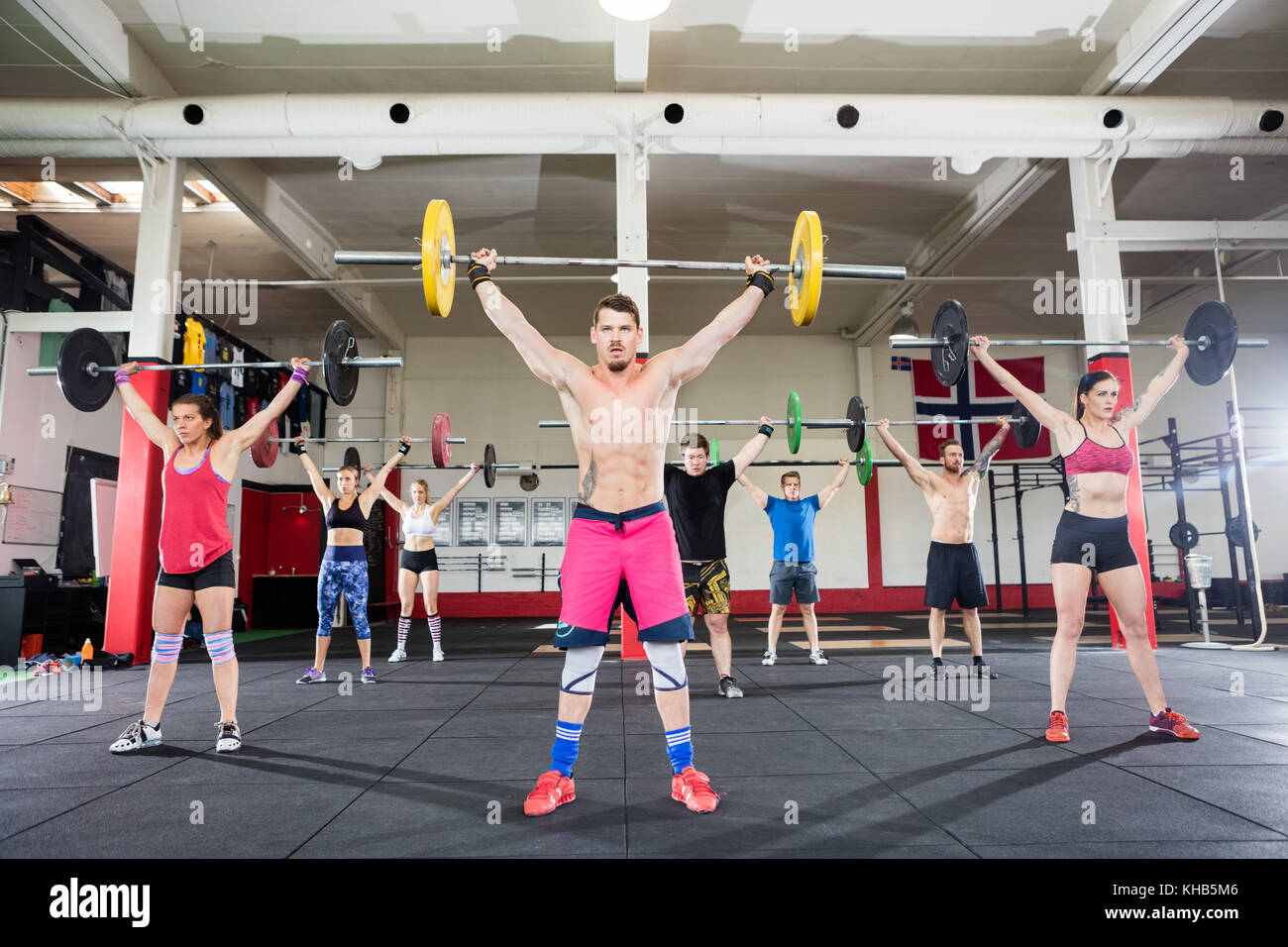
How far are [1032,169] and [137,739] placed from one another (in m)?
7.13

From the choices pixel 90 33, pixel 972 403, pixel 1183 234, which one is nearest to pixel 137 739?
pixel 90 33

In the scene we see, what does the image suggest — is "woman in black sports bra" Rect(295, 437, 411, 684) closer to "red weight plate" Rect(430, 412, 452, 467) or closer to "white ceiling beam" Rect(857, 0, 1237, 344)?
"red weight plate" Rect(430, 412, 452, 467)

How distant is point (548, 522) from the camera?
35.2ft

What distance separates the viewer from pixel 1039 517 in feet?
35.4

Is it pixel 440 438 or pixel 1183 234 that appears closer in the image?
pixel 440 438

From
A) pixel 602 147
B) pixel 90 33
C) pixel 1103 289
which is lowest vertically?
pixel 1103 289

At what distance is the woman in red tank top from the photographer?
2609mm

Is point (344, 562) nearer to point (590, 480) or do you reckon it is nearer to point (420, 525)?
point (420, 525)

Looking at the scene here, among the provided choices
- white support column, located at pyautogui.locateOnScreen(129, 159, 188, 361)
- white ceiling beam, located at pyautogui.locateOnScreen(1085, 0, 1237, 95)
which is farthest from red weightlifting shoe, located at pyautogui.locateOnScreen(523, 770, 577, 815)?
white ceiling beam, located at pyautogui.locateOnScreen(1085, 0, 1237, 95)

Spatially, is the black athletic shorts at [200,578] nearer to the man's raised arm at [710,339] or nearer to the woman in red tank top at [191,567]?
the woman in red tank top at [191,567]

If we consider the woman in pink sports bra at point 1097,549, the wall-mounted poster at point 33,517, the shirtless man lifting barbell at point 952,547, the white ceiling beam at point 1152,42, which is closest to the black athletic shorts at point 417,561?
the shirtless man lifting barbell at point 952,547

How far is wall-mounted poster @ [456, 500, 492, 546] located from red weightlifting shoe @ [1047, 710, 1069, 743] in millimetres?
8874
